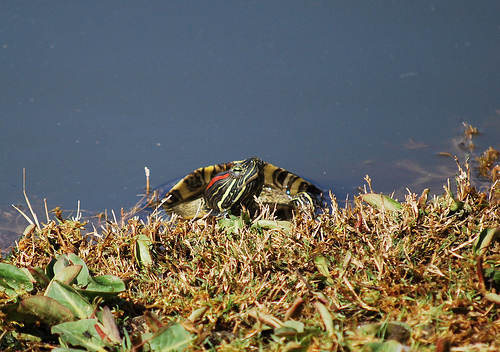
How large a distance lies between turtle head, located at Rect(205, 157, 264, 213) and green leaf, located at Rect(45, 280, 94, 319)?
1926mm

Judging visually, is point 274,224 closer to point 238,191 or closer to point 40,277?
point 40,277

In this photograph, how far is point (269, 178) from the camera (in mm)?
4480

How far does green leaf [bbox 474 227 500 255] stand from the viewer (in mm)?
1716

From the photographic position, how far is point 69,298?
1591mm

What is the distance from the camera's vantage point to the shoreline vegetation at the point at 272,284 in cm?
141

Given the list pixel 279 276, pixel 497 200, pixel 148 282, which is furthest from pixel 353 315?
pixel 497 200

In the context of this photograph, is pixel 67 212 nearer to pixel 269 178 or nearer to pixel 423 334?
pixel 269 178

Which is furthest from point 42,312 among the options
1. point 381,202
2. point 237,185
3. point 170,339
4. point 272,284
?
point 237,185

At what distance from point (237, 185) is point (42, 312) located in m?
2.23

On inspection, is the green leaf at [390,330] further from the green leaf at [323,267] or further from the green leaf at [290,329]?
the green leaf at [323,267]

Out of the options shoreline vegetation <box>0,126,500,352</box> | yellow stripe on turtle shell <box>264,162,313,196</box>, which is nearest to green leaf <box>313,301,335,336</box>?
shoreline vegetation <box>0,126,500,352</box>

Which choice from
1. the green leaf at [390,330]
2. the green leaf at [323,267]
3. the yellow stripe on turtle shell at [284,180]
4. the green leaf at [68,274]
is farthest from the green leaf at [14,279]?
the yellow stripe on turtle shell at [284,180]

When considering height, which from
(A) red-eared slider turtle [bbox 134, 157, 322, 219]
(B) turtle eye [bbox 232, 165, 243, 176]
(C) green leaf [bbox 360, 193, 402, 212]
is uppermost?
(C) green leaf [bbox 360, 193, 402, 212]

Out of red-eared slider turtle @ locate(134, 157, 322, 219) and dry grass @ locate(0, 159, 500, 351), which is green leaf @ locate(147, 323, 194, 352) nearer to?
dry grass @ locate(0, 159, 500, 351)
